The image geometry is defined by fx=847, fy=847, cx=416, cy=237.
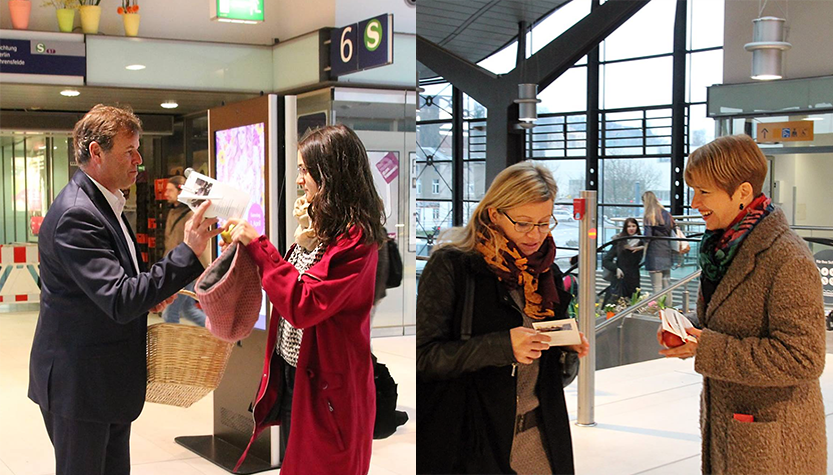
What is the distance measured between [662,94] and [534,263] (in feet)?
1.77

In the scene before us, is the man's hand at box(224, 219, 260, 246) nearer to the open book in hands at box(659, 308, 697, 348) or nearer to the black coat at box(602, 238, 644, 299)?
the black coat at box(602, 238, 644, 299)

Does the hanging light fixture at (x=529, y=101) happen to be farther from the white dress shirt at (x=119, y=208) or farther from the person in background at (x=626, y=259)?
the white dress shirt at (x=119, y=208)

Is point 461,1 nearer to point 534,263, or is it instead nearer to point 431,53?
point 431,53

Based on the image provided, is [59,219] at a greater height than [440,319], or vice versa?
[59,219]

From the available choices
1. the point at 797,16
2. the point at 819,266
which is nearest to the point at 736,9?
the point at 797,16

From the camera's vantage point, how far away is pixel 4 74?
7926 mm

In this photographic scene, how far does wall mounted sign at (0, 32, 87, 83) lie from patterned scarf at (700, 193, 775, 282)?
24.5 ft

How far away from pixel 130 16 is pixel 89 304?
6438 millimetres

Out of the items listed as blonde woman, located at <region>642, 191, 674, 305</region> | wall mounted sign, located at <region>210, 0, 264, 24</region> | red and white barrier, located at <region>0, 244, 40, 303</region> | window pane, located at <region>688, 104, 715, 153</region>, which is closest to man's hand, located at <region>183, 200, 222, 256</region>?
blonde woman, located at <region>642, 191, 674, 305</region>

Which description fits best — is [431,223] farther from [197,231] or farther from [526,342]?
[197,231]

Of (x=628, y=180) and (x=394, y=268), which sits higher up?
(x=628, y=180)

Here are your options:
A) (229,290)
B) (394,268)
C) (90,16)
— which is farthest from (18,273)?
(229,290)

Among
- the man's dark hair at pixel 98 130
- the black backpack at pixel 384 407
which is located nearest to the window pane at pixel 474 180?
the black backpack at pixel 384 407

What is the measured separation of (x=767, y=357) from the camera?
1850 millimetres
